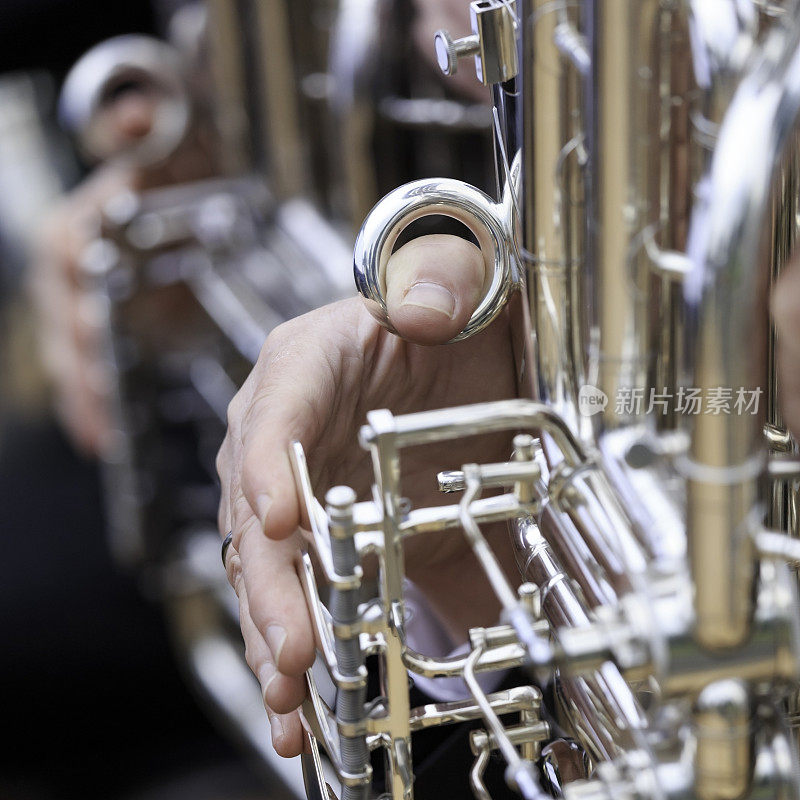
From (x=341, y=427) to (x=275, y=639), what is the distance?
0.10 meters

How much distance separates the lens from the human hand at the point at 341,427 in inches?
13.3

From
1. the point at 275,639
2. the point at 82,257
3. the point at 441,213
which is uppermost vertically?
the point at 441,213

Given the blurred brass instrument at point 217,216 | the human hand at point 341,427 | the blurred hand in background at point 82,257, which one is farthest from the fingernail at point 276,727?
the blurred hand in background at point 82,257

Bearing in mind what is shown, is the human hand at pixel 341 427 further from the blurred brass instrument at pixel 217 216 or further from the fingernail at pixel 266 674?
the blurred brass instrument at pixel 217 216

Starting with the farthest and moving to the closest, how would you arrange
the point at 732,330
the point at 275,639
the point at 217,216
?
the point at 217,216, the point at 275,639, the point at 732,330

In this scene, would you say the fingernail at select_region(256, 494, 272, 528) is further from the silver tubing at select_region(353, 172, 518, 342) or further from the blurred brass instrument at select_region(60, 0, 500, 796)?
the blurred brass instrument at select_region(60, 0, 500, 796)

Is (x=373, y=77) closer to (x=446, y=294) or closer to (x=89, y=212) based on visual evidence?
(x=89, y=212)

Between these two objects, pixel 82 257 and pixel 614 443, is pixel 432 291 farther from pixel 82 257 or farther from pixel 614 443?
pixel 82 257

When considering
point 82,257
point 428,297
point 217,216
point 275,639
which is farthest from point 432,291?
point 82,257

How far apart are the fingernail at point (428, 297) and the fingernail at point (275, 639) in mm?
120

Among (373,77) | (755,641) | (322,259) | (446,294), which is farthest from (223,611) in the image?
(755,641)

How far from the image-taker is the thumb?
368 millimetres

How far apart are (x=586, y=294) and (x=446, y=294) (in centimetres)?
6

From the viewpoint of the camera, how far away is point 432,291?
0.37 m
